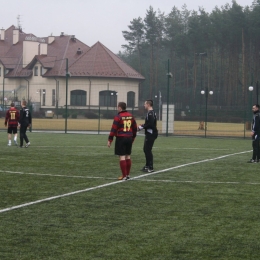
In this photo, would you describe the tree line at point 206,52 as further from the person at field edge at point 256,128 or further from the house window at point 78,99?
the person at field edge at point 256,128

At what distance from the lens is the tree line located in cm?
8131

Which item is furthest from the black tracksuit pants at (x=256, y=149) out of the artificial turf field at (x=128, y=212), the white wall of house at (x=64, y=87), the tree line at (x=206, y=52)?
the white wall of house at (x=64, y=87)

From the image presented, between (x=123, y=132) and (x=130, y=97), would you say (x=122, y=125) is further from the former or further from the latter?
(x=130, y=97)

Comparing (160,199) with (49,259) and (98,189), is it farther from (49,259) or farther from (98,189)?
(49,259)

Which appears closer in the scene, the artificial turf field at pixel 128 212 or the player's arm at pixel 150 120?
the artificial turf field at pixel 128 212

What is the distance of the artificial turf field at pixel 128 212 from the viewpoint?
26.0 feet

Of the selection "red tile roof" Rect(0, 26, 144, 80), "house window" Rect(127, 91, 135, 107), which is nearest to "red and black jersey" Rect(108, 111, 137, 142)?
"red tile roof" Rect(0, 26, 144, 80)

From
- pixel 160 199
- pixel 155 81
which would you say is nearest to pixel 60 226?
pixel 160 199

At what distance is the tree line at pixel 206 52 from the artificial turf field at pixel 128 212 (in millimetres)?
53417

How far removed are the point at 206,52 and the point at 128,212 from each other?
83.0 meters

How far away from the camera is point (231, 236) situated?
28.7 ft

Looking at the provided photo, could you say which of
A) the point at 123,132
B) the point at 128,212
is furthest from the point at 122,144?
the point at 128,212

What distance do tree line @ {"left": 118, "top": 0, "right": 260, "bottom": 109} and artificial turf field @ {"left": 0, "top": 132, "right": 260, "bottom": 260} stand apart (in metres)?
53.4

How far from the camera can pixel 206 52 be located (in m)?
91.9
